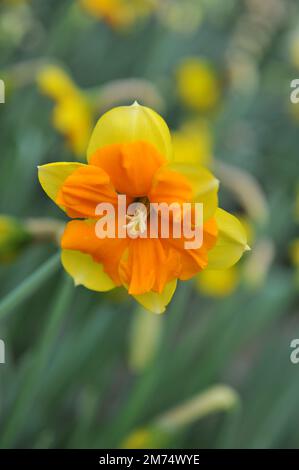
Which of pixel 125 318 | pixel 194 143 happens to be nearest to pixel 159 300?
pixel 125 318

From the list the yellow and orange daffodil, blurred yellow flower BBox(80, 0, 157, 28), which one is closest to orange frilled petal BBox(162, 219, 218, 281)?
the yellow and orange daffodil

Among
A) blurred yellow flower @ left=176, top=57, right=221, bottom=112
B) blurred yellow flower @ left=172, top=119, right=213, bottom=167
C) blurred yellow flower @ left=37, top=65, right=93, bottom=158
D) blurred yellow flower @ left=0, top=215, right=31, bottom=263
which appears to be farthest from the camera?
blurred yellow flower @ left=176, top=57, right=221, bottom=112

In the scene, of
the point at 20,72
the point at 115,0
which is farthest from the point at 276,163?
the point at 20,72

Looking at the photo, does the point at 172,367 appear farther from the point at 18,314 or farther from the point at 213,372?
the point at 18,314

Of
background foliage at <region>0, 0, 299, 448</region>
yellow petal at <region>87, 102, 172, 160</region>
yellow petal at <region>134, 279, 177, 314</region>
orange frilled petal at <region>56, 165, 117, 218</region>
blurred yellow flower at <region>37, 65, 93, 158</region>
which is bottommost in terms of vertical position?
background foliage at <region>0, 0, 299, 448</region>

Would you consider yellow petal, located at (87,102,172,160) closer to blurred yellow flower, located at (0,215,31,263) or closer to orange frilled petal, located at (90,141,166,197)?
orange frilled petal, located at (90,141,166,197)
